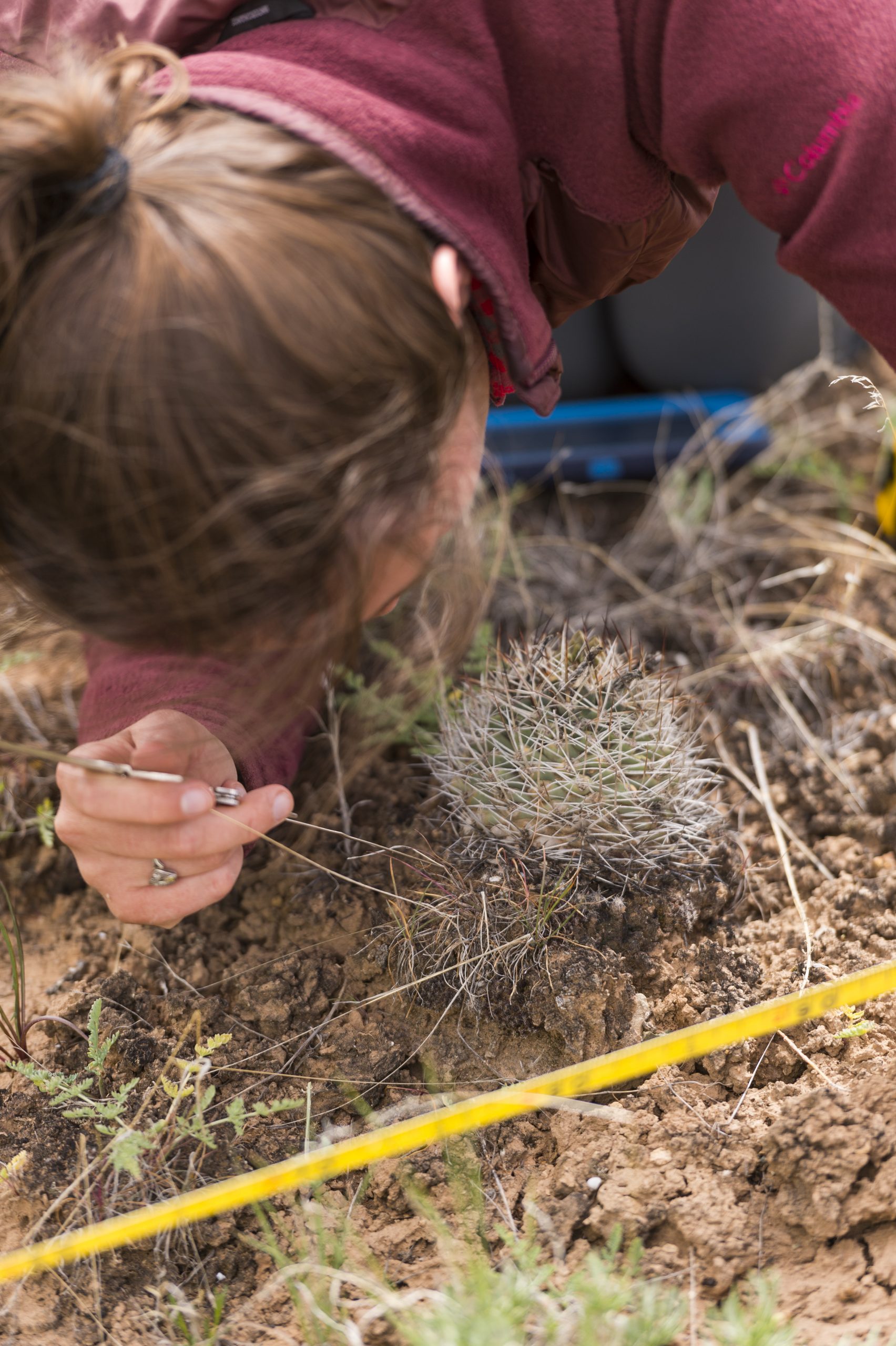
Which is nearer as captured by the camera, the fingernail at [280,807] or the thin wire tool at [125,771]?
the thin wire tool at [125,771]

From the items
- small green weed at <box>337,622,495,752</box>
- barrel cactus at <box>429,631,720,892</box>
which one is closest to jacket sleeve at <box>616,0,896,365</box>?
barrel cactus at <box>429,631,720,892</box>

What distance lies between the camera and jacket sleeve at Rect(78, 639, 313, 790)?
1.34 m

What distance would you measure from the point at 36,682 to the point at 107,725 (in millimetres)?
560

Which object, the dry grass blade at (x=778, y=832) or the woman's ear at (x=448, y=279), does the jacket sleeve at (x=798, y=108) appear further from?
the dry grass blade at (x=778, y=832)

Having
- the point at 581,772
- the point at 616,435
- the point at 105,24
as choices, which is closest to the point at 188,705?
the point at 581,772

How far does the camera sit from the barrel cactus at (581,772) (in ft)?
4.51

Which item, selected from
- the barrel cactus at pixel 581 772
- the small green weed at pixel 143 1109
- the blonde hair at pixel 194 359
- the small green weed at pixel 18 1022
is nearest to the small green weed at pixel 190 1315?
the small green weed at pixel 143 1109

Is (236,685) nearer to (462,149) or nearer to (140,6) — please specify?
(462,149)

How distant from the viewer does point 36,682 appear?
1.94 m

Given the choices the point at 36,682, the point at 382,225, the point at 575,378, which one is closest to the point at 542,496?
the point at 575,378

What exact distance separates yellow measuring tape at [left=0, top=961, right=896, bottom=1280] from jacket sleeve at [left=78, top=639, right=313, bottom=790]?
47cm

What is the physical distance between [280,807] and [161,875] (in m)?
0.17

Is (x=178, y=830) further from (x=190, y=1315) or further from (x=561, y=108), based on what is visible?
(x=561, y=108)

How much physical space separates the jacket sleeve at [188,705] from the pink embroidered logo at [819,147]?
2.67 ft
